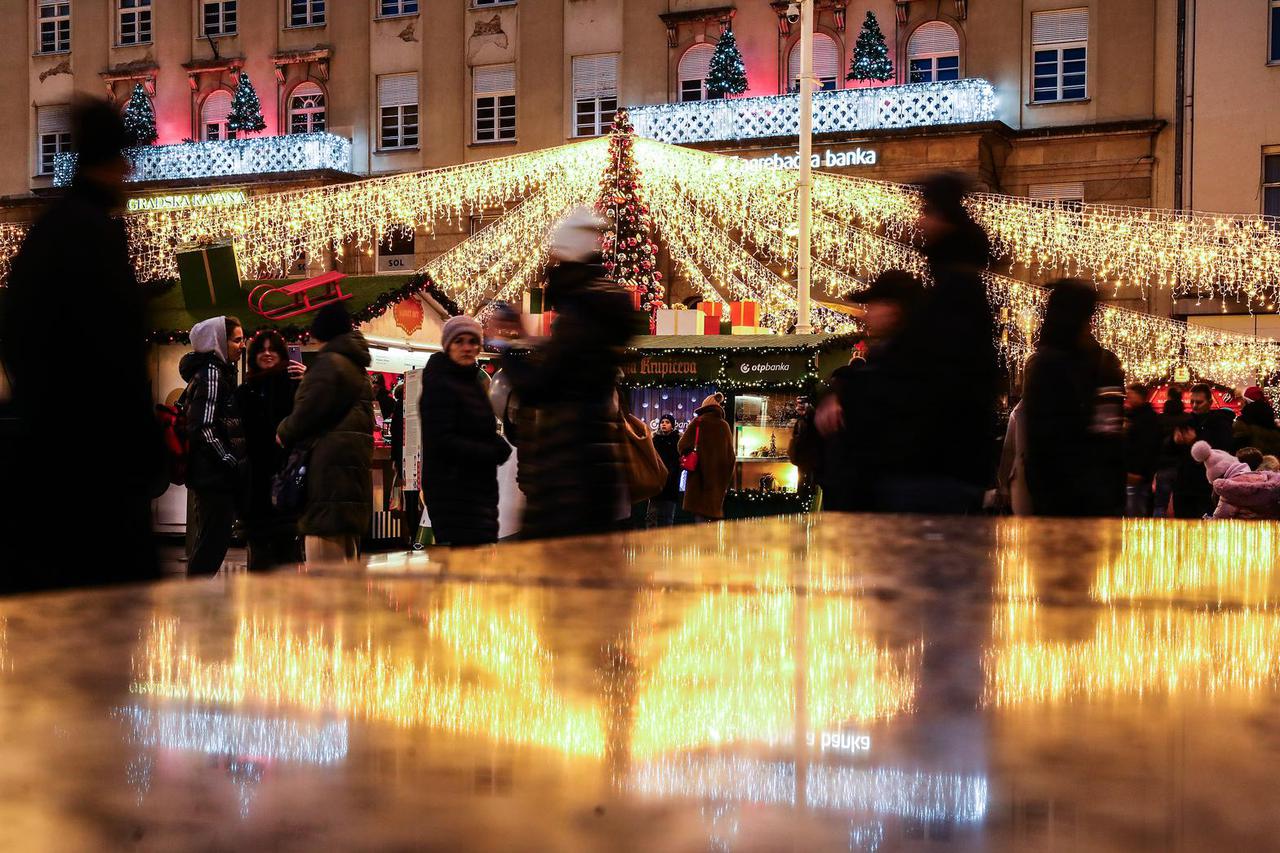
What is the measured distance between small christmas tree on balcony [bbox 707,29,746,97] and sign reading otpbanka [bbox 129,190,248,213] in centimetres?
1103

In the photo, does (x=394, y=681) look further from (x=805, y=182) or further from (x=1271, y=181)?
(x=1271, y=181)

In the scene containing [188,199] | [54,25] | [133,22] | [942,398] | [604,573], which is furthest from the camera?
[54,25]

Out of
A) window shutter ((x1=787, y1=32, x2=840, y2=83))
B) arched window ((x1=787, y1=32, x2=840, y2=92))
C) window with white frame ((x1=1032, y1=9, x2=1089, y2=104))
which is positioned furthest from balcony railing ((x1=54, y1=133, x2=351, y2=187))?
window with white frame ((x1=1032, y1=9, x2=1089, y2=104))

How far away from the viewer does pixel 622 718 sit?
74 cm

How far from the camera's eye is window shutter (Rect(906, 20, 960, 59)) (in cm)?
3031

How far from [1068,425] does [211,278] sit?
10540 millimetres

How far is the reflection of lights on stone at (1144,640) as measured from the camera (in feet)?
2.86

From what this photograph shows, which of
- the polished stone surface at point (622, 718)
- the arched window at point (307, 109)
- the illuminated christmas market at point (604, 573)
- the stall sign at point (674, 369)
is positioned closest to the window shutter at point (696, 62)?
the arched window at point (307, 109)

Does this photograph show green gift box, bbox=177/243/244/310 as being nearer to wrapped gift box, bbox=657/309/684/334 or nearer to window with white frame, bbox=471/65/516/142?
wrapped gift box, bbox=657/309/684/334

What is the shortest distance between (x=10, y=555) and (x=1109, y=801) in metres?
3.86

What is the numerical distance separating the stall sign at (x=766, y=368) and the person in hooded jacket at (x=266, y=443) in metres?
8.46

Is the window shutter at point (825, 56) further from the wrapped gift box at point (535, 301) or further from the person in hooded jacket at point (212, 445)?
the person in hooded jacket at point (212, 445)

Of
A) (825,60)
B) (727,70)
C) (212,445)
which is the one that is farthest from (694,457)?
(825,60)

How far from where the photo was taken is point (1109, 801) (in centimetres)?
59
